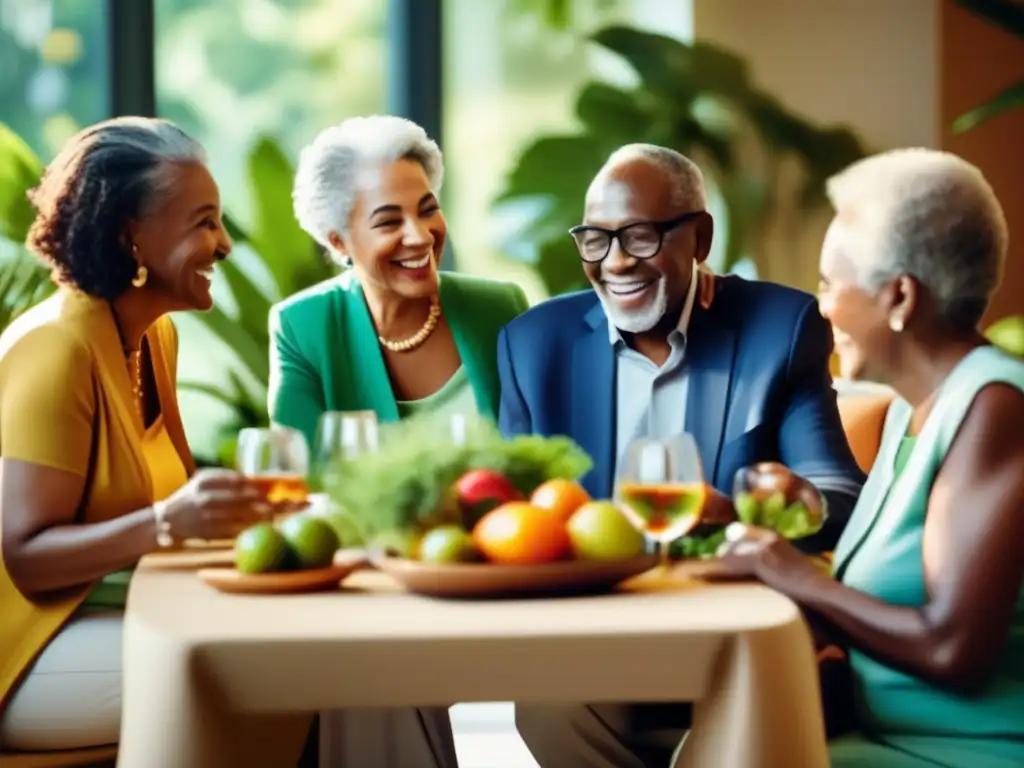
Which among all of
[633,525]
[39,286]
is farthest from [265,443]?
[39,286]

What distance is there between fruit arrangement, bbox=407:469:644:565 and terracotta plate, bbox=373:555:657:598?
0.04 feet

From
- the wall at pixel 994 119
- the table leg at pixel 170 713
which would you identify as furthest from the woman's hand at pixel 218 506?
the wall at pixel 994 119

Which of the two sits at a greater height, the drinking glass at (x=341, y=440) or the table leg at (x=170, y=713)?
the drinking glass at (x=341, y=440)


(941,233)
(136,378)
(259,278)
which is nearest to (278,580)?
(136,378)

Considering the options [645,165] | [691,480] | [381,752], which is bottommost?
[381,752]

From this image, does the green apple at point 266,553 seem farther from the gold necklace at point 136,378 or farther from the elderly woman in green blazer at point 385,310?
the elderly woman in green blazer at point 385,310

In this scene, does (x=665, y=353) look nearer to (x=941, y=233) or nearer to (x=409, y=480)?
(x=941, y=233)

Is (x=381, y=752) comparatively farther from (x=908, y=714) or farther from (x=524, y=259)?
(x=524, y=259)

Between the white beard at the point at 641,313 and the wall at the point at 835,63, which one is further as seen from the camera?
the wall at the point at 835,63

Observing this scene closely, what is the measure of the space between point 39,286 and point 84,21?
1.17m

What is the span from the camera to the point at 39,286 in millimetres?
3795

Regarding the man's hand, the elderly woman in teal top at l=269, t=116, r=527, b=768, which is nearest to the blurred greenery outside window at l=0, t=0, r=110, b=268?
the elderly woman in teal top at l=269, t=116, r=527, b=768

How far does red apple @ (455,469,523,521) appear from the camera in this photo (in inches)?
71.1

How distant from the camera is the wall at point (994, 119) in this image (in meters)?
4.68
